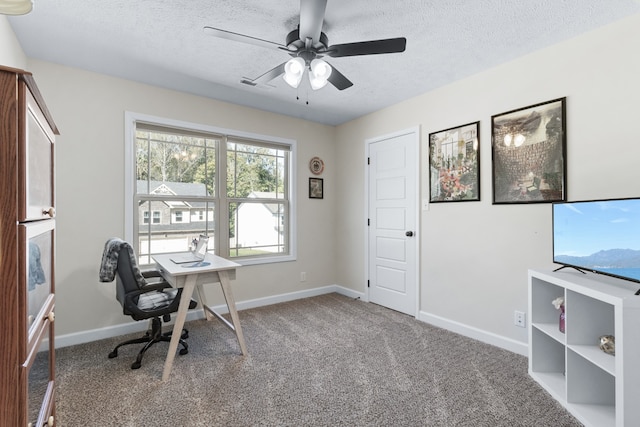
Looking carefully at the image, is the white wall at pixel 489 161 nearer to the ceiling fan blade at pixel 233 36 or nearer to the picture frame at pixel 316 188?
the picture frame at pixel 316 188

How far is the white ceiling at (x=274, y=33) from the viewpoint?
1.99m

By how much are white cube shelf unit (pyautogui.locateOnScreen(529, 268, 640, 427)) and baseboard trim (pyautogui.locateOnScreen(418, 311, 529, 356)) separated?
1.42 feet

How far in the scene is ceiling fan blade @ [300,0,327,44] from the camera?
5.35 ft

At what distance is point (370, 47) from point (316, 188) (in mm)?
2682

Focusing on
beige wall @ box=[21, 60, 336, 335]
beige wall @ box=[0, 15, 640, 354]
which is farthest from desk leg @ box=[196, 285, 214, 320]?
beige wall @ box=[21, 60, 336, 335]

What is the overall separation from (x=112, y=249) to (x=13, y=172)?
5.38ft

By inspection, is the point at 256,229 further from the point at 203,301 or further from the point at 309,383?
the point at 309,383

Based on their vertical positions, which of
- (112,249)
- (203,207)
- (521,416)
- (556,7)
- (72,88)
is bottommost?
(521,416)

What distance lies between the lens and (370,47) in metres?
1.92

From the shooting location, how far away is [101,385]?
2.15 meters

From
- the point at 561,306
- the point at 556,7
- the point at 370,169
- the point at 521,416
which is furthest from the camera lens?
the point at 370,169

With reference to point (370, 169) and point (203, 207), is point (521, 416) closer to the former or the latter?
point (370, 169)

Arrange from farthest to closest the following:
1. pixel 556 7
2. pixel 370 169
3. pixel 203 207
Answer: pixel 370 169 → pixel 203 207 → pixel 556 7

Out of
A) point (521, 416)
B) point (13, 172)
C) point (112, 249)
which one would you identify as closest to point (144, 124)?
point (112, 249)
